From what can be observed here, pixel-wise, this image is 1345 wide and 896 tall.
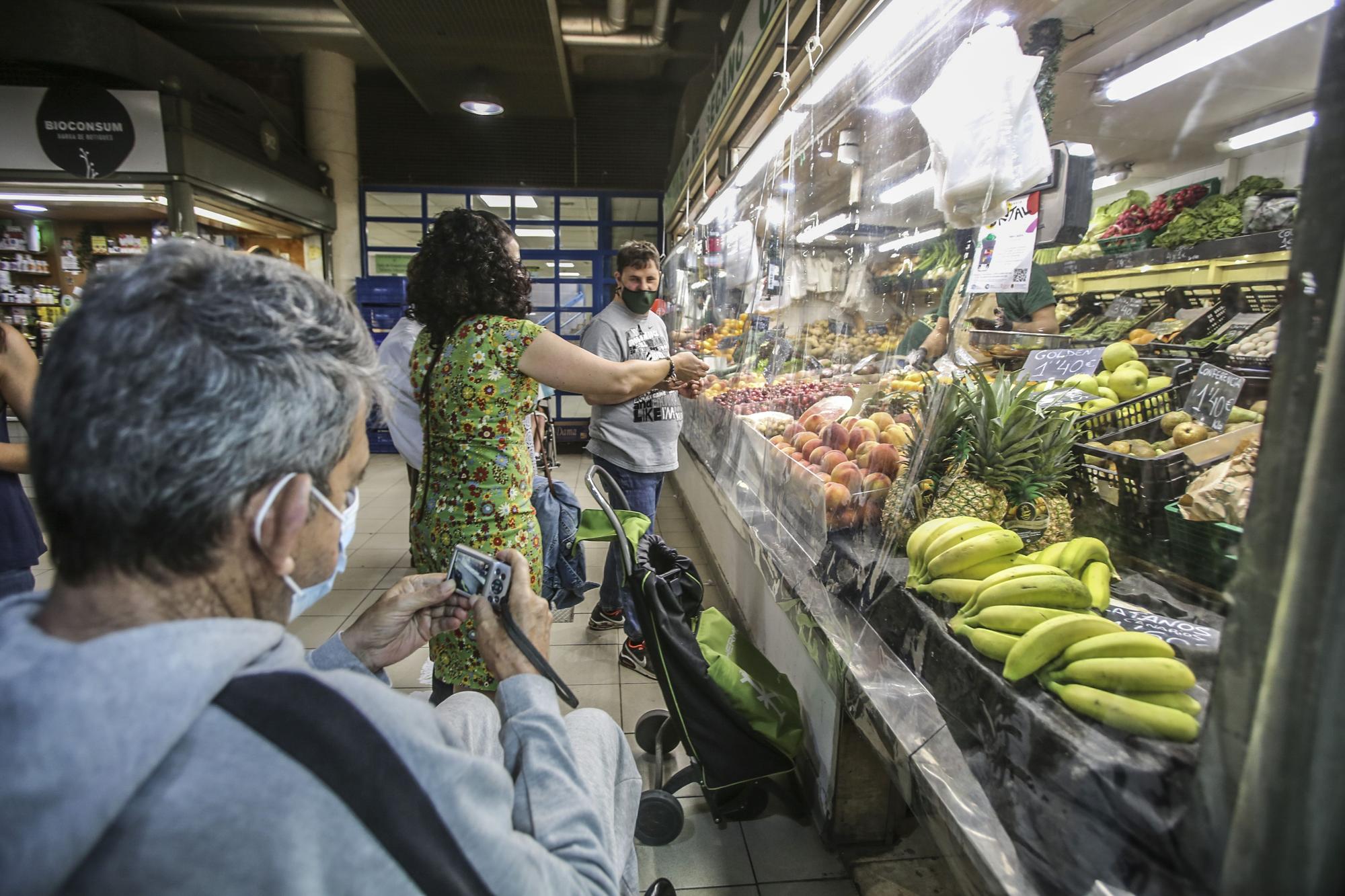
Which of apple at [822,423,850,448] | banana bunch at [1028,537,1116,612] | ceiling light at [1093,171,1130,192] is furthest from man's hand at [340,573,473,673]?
ceiling light at [1093,171,1130,192]

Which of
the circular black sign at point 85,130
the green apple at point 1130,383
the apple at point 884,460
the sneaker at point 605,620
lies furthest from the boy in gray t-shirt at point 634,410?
the circular black sign at point 85,130

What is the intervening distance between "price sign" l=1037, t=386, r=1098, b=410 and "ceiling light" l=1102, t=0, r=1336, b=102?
2.61ft

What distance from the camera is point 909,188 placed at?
226cm

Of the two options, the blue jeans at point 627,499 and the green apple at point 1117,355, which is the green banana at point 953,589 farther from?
the blue jeans at point 627,499

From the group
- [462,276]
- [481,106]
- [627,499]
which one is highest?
[481,106]

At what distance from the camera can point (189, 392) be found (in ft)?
1.99

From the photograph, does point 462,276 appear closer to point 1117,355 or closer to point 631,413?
point 631,413

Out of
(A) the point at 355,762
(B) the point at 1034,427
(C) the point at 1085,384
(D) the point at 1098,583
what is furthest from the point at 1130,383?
(A) the point at 355,762

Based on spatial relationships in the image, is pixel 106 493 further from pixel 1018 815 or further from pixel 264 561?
pixel 1018 815

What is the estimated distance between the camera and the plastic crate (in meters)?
1.21

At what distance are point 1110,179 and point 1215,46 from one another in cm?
48

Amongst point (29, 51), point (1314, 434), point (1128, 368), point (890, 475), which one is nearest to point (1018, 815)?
point (1314, 434)

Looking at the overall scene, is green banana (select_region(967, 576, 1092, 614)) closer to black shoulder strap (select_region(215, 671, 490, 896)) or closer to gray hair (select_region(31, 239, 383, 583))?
black shoulder strap (select_region(215, 671, 490, 896))

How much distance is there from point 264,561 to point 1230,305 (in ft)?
8.68
